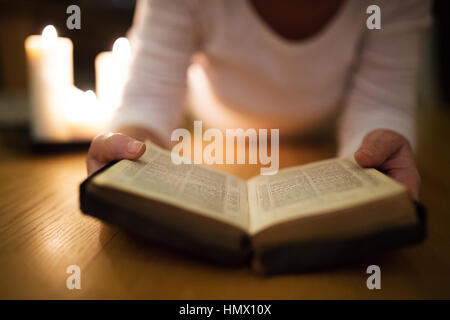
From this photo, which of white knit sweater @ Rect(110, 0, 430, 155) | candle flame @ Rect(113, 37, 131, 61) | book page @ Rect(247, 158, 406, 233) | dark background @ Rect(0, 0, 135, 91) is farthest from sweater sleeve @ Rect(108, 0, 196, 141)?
dark background @ Rect(0, 0, 135, 91)

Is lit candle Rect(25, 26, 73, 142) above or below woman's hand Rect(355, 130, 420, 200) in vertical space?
above

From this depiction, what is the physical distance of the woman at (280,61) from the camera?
0.72m

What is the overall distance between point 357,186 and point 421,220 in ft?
0.21

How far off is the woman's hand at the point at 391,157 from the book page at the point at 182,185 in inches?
5.9

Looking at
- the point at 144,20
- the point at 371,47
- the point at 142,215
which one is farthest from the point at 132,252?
the point at 371,47

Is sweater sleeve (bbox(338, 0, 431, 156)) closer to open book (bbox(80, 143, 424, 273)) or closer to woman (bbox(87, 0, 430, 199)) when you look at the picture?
woman (bbox(87, 0, 430, 199))

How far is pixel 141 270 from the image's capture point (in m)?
0.36

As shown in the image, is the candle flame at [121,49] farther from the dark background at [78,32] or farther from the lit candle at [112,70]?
the dark background at [78,32]

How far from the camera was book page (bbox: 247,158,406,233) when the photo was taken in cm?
34

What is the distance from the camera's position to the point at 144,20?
29.0 inches

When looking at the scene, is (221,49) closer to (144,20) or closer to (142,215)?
(144,20)

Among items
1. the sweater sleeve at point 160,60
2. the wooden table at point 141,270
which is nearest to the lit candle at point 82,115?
the sweater sleeve at point 160,60

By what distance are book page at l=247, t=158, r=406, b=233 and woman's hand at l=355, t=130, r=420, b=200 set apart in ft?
0.07
